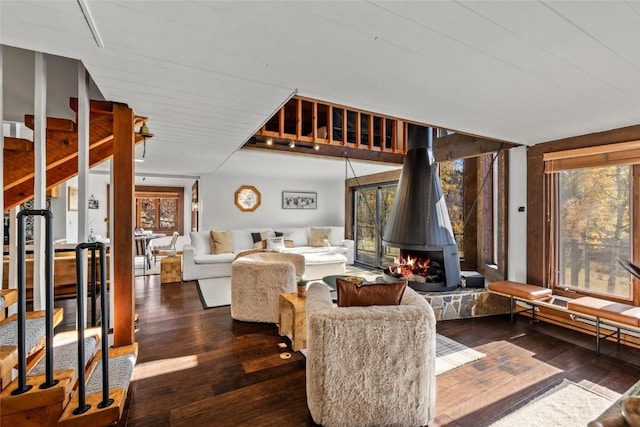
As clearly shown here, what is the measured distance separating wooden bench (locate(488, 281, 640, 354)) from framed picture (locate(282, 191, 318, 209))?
4977mm

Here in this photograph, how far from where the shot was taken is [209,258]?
5.52 metres

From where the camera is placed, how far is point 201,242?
5.91 meters

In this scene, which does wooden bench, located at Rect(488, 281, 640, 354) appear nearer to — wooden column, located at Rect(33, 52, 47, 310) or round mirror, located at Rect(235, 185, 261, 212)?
wooden column, located at Rect(33, 52, 47, 310)

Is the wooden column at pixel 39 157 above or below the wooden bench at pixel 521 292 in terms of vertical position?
above

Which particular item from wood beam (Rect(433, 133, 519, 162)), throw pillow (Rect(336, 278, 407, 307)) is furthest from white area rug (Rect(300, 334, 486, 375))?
wood beam (Rect(433, 133, 519, 162))

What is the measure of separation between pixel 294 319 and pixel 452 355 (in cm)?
149

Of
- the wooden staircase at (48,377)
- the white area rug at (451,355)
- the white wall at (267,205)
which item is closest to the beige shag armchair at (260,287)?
the white area rug at (451,355)

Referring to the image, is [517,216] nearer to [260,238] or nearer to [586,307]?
[586,307]

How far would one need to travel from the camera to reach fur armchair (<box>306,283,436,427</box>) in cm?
163

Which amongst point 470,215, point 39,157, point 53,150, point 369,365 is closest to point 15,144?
point 53,150

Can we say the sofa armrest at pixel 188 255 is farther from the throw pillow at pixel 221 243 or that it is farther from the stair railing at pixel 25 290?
the stair railing at pixel 25 290

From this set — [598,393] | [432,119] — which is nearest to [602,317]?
→ [598,393]

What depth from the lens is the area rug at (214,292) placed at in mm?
4066

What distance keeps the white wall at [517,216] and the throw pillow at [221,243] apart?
16.2ft
